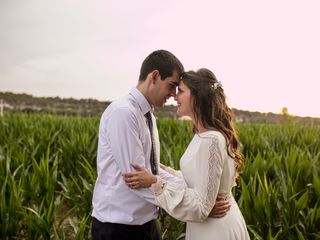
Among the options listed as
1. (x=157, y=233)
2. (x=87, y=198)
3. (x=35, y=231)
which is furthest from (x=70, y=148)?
(x=157, y=233)

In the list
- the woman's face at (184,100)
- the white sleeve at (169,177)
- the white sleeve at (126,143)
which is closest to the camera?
the white sleeve at (126,143)

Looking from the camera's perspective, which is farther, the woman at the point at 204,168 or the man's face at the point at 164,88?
the man's face at the point at 164,88

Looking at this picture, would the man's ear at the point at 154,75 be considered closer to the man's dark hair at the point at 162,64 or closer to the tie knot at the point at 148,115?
the man's dark hair at the point at 162,64

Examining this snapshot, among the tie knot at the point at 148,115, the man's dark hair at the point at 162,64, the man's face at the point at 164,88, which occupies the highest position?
the man's dark hair at the point at 162,64

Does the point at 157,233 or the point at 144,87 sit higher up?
the point at 144,87

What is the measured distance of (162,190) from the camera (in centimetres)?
175

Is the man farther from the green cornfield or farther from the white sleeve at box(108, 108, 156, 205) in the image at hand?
the green cornfield

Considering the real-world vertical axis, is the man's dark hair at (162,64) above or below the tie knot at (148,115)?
above

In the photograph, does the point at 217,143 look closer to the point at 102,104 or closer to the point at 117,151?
the point at 117,151

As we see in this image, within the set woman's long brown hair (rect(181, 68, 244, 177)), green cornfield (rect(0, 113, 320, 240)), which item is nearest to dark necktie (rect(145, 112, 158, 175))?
woman's long brown hair (rect(181, 68, 244, 177))

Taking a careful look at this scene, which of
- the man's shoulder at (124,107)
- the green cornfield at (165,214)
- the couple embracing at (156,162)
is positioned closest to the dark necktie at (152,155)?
the couple embracing at (156,162)

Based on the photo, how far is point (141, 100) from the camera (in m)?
1.83

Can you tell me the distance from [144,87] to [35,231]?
1.48m

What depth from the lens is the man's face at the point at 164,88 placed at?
6.04 feet
